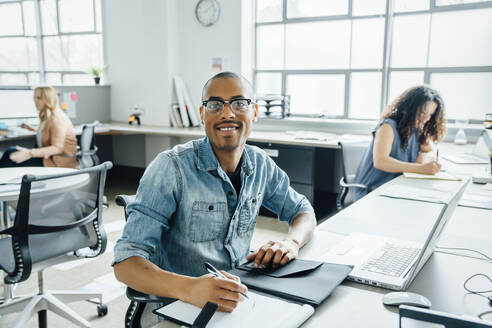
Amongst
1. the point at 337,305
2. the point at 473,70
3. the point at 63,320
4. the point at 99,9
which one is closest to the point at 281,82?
the point at 473,70

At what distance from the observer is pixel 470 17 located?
3.70 m

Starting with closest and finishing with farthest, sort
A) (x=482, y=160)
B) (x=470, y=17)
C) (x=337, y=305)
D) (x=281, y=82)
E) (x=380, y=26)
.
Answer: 1. (x=337, y=305)
2. (x=482, y=160)
3. (x=470, y=17)
4. (x=380, y=26)
5. (x=281, y=82)

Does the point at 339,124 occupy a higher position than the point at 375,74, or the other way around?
the point at 375,74

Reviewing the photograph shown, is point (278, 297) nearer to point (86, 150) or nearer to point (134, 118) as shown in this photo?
point (86, 150)

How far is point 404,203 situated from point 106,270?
188 centimetres

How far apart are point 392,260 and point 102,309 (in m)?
1.58

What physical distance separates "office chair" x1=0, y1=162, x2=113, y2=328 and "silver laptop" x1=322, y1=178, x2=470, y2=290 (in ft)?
3.82

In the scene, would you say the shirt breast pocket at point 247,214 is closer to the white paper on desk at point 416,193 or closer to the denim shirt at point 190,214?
the denim shirt at point 190,214

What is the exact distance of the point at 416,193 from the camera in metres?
1.99

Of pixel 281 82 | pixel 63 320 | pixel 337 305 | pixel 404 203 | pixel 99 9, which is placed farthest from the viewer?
pixel 99 9

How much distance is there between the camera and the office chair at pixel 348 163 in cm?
280

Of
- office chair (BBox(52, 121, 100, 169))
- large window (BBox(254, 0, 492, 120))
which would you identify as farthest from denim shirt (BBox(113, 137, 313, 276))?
large window (BBox(254, 0, 492, 120))

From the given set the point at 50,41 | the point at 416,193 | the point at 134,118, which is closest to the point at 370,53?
the point at 416,193

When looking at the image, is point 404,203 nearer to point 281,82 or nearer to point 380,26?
point 380,26
